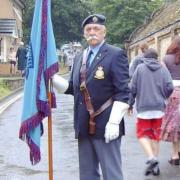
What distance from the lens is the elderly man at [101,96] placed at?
5.71m

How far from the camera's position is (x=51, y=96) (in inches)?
234

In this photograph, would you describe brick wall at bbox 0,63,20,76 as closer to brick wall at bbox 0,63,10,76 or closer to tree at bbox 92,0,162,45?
brick wall at bbox 0,63,10,76

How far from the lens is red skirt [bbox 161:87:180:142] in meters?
8.69

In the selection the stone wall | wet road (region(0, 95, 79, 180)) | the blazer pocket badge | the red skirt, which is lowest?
wet road (region(0, 95, 79, 180))

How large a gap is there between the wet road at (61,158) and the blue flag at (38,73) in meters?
2.42

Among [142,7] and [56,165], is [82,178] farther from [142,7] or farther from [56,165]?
[142,7]

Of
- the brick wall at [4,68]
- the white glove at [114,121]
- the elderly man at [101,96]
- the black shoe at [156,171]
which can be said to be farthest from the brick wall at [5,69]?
the white glove at [114,121]

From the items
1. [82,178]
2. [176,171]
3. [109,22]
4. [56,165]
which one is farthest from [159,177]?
[109,22]

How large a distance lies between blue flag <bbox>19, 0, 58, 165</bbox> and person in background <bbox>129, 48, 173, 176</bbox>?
2774 mm

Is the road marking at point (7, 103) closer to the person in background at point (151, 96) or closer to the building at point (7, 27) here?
the person in background at point (151, 96)

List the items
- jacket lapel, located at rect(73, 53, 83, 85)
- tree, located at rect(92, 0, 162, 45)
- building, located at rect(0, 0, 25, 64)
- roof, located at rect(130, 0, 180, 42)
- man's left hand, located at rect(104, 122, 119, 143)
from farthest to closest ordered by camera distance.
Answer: tree, located at rect(92, 0, 162, 45)
building, located at rect(0, 0, 25, 64)
roof, located at rect(130, 0, 180, 42)
jacket lapel, located at rect(73, 53, 83, 85)
man's left hand, located at rect(104, 122, 119, 143)

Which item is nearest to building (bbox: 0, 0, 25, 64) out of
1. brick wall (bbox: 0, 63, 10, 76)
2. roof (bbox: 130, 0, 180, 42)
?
brick wall (bbox: 0, 63, 10, 76)

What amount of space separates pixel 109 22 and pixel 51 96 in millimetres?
39087

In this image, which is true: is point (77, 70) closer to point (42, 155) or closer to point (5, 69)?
point (42, 155)
